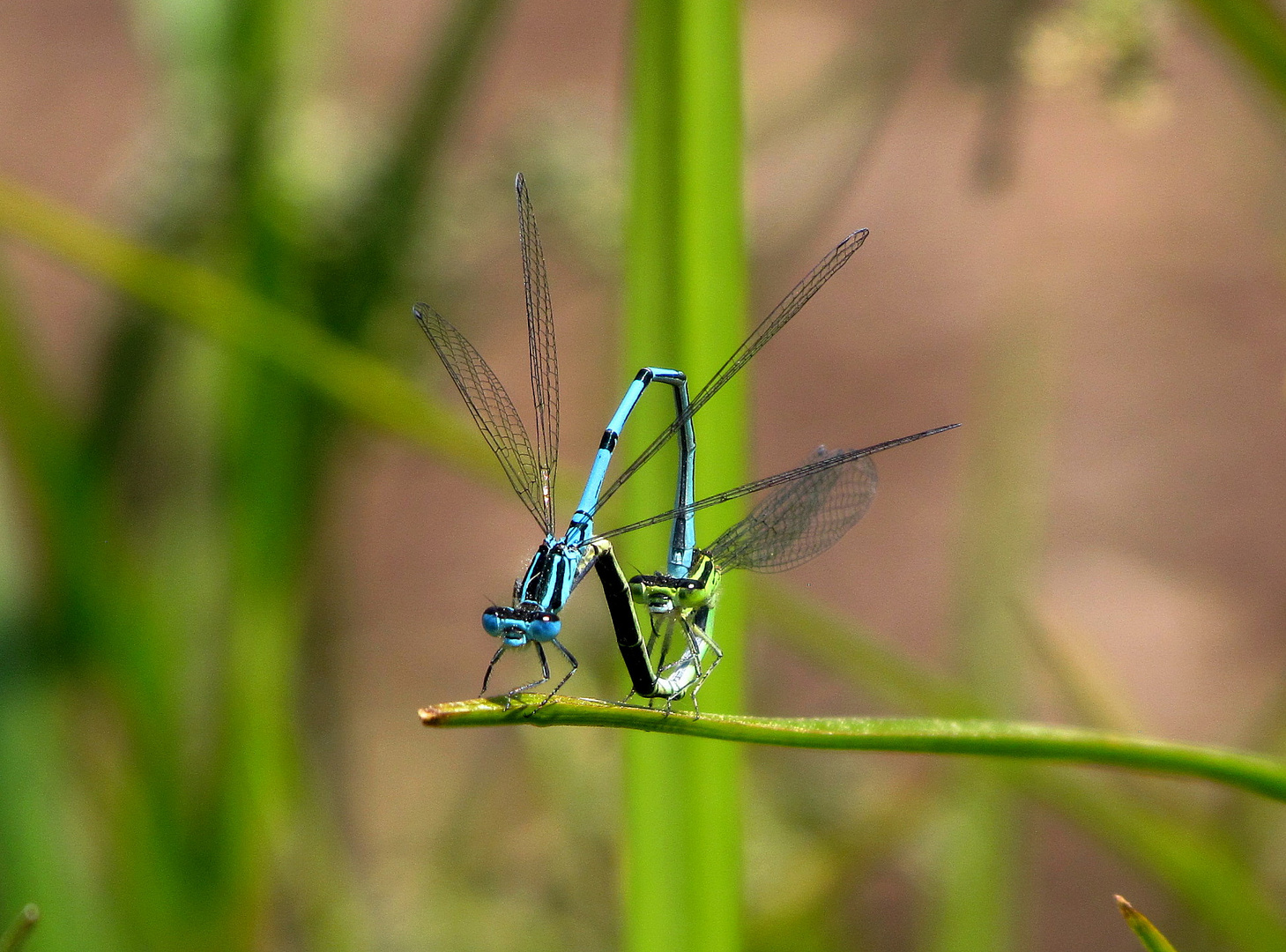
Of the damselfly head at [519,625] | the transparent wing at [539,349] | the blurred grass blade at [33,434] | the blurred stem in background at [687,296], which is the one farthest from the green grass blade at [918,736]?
the blurred grass blade at [33,434]

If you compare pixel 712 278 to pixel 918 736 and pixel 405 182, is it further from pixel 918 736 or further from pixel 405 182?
pixel 405 182

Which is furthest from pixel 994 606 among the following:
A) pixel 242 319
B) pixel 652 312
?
pixel 242 319

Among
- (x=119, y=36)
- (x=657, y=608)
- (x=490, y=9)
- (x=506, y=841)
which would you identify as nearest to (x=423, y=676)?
(x=506, y=841)

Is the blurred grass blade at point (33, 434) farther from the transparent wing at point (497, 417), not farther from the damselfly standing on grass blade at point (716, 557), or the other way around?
the damselfly standing on grass blade at point (716, 557)

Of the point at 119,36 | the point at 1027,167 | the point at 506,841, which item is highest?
the point at 119,36

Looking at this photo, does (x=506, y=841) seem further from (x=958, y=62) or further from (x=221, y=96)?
(x=958, y=62)

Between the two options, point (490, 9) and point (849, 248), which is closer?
point (849, 248)
